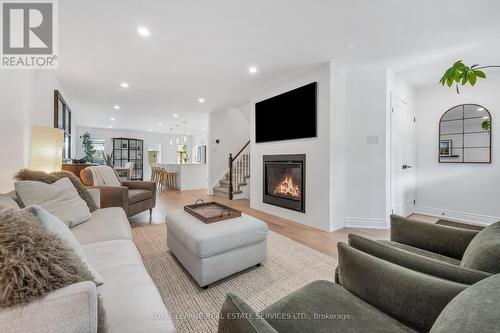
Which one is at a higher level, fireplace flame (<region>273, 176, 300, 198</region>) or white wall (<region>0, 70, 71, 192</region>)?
white wall (<region>0, 70, 71, 192</region>)

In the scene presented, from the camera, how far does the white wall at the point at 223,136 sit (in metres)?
6.43

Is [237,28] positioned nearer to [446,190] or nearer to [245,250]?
[245,250]

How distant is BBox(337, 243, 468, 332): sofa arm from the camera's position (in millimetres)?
729

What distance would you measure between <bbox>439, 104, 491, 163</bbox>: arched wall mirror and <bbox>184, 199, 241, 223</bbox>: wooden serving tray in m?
4.11

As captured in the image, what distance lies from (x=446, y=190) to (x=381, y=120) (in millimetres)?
2005

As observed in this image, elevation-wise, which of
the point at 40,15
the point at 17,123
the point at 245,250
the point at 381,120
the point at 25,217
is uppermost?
the point at 40,15

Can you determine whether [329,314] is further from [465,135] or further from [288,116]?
[465,135]

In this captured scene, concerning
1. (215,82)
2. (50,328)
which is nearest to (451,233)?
(50,328)

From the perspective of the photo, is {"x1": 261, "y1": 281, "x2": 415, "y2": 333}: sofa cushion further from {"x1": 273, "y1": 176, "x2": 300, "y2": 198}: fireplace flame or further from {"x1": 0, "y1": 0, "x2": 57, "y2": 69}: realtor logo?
{"x1": 0, "y1": 0, "x2": 57, "y2": 69}: realtor logo

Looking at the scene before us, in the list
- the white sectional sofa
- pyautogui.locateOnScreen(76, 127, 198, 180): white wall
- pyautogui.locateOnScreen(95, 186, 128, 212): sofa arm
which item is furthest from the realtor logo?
pyautogui.locateOnScreen(76, 127, 198, 180): white wall

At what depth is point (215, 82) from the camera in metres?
3.97

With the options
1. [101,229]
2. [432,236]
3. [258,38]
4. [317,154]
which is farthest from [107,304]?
[317,154]

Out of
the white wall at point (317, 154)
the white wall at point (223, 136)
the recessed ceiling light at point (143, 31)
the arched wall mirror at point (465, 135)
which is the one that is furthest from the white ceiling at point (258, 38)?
the white wall at point (223, 136)

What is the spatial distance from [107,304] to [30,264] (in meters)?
0.35
